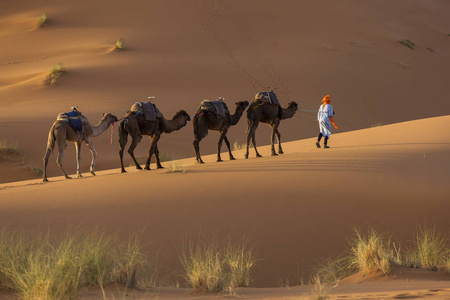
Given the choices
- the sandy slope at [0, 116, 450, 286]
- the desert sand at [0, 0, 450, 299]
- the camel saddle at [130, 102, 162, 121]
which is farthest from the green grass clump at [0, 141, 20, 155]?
the sandy slope at [0, 116, 450, 286]

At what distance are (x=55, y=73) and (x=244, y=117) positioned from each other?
1012cm

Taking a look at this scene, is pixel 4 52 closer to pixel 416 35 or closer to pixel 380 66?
pixel 380 66

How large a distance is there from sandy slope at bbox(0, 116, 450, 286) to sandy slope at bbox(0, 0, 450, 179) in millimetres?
9689

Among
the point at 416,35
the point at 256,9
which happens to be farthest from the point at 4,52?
the point at 416,35

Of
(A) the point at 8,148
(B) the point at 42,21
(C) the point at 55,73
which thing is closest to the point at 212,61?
(C) the point at 55,73

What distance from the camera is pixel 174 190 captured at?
38.7ft

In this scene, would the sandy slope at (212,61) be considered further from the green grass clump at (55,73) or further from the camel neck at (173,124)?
the camel neck at (173,124)

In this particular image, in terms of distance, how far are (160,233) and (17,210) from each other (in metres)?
2.76

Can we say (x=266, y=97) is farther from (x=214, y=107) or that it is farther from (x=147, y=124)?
(x=147, y=124)

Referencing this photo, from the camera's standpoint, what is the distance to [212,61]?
3638 centimetres

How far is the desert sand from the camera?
1004cm

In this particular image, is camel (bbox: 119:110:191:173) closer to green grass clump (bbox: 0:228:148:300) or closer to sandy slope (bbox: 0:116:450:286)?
sandy slope (bbox: 0:116:450:286)

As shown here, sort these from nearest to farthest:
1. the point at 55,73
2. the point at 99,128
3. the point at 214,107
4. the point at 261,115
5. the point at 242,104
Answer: the point at 214,107 < the point at 99,128 < the point at 261,115 < the point at 242,104 < the point at 55,73

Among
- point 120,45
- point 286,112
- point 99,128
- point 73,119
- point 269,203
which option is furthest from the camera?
point 120,45
